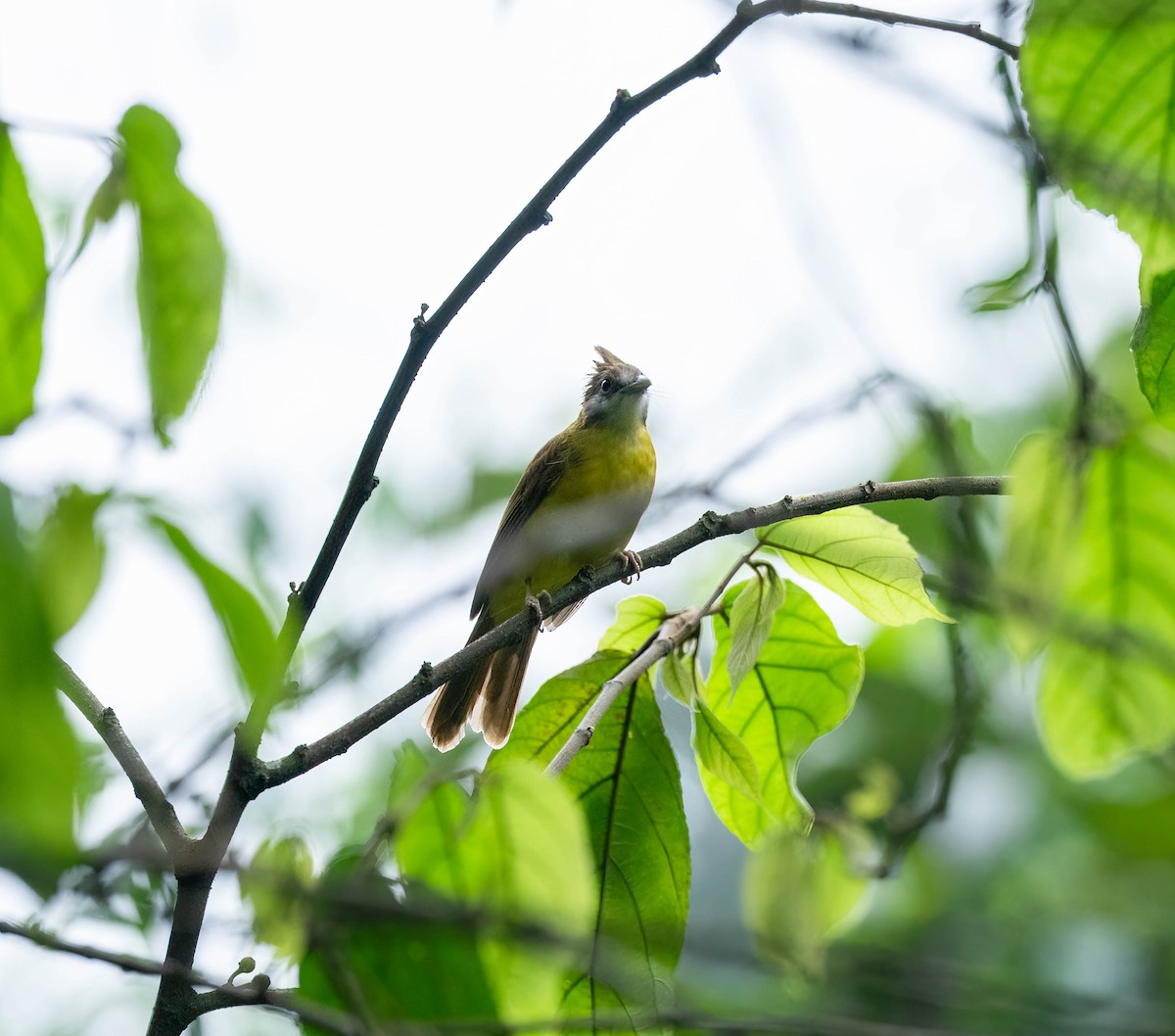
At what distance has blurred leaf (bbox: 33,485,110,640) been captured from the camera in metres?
1.01

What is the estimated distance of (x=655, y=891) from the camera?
1940 mm

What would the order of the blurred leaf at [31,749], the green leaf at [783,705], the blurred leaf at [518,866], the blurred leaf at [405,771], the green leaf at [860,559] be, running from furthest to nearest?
the green leaf at [783,705]
the green leaf at [860,559]
the blurred leaf at [405,771]
the blurred leaf at [518,866]
the blurred leaf at [31,749]

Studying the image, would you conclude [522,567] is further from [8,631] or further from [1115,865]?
[1115,865]

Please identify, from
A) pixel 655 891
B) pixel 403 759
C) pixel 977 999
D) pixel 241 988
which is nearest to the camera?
pixel 977 999

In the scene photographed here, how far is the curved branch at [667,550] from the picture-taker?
1.67 m

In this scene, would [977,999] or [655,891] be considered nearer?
[977,999]

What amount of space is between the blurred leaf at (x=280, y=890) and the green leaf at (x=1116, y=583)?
65 cm

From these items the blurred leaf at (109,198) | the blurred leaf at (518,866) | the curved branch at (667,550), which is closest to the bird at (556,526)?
the curved branch at (667,550)

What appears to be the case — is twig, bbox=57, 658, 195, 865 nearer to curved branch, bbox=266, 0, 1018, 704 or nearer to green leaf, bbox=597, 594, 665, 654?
curved branch, bbox=266, 0, 1018, 704

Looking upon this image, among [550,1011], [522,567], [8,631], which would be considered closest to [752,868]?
[550,1011]

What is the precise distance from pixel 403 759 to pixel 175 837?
34cm

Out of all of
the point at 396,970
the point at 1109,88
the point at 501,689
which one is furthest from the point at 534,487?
the point at 1109,88

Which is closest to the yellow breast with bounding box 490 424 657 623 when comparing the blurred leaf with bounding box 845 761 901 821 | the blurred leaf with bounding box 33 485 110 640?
the blurred leaf with bounding box 845 761 901 821

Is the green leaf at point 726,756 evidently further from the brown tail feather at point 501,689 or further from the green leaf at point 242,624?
the brown tail feather at point 501,689
